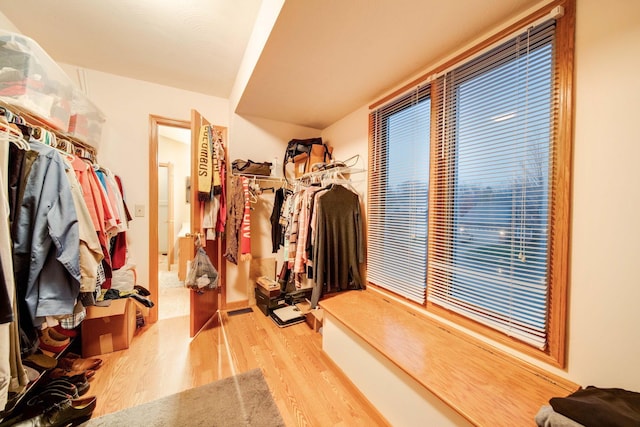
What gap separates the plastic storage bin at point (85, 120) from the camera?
1.72 metres

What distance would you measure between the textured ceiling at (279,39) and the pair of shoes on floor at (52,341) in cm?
231

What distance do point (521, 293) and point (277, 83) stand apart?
227 cm

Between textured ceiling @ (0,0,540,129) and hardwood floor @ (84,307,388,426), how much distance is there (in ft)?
7.59

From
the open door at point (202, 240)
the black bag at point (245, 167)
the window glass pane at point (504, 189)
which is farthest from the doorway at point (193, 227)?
the window glass pane at point (504, 189)

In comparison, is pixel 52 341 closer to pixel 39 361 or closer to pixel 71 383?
pixel 39 361

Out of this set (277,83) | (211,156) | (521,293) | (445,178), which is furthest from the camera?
(211,156)

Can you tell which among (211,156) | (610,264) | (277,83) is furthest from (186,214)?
(610,264)

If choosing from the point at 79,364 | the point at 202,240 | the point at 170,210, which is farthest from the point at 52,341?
the point at 170,210

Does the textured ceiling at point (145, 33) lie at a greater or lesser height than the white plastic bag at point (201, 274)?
greater

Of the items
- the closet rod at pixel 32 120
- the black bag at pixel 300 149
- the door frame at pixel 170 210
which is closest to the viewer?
the closet rod at pixel 32 120

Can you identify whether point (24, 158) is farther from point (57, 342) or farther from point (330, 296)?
point (330, 296)

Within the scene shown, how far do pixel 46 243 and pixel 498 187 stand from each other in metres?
2.30

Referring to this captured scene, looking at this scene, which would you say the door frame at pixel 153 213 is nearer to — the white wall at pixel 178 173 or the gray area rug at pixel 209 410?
the gray area rug at pixel 209 410

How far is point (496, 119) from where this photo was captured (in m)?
1.28
